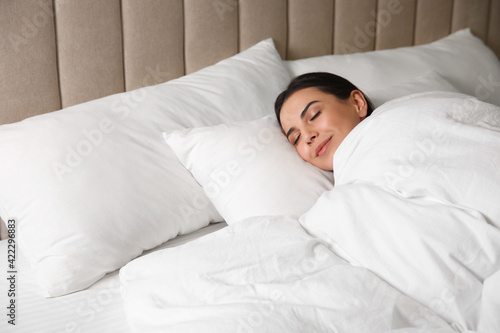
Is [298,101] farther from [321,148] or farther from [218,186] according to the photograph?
[218,186]

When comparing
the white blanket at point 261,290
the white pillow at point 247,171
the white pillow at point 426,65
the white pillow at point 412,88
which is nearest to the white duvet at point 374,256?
the white blanket at point 261,290

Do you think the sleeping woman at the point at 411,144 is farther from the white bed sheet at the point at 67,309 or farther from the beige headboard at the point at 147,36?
the white bed sheet at the point at 67,309

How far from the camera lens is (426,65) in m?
1.88

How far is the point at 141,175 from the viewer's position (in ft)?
4.15

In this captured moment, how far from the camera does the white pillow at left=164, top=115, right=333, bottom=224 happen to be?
1.27 metres

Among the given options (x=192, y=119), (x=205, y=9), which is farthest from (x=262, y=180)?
(x=205, y=9)

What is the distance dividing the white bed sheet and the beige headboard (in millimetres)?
500

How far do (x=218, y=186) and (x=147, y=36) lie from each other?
1.82 feet

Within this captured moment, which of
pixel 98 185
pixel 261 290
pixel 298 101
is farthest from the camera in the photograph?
pixel 298 101

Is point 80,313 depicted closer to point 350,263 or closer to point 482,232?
point 350,263

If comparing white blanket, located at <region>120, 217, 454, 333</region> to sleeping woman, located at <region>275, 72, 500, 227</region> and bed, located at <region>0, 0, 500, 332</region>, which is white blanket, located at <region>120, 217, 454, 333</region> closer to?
bed, located at <region>0, 0, 500, 332</region>

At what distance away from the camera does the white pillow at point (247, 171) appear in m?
1.27

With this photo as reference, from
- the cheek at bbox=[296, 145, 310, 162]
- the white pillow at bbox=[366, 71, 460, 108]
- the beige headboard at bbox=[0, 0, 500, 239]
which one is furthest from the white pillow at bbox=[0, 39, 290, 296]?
the white pillow at bbox=[366, 71, 460, 108]

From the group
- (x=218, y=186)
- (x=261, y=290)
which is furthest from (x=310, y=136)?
(x=261, y=290)
